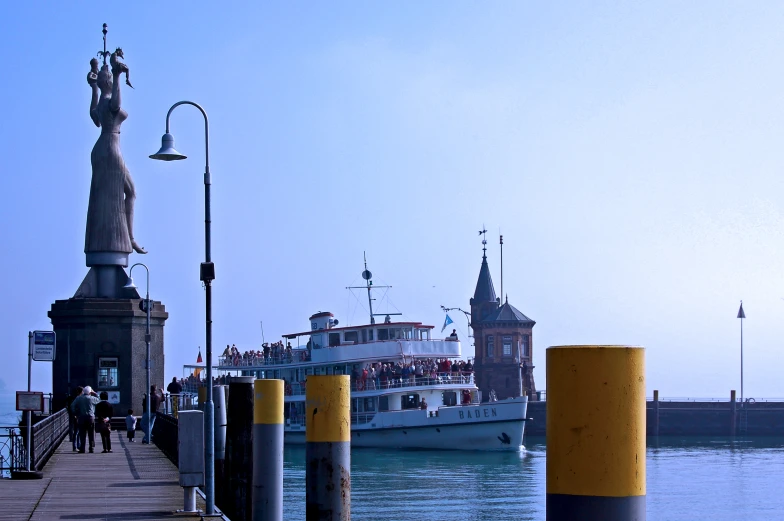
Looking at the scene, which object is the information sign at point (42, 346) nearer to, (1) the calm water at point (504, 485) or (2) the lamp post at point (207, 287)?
(2) the lamp post at point (207, 287)

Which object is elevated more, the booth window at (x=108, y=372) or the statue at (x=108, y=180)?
the statue at (x=108, y=180)

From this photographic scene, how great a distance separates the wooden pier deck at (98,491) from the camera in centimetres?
1284

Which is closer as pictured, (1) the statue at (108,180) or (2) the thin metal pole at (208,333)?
(2) the thin metal pole at (208,333)

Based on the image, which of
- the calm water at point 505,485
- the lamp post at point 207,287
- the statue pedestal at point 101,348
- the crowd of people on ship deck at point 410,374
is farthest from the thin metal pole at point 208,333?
the crowd of people on ship deck at point 410,374

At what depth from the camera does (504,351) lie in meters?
82.6

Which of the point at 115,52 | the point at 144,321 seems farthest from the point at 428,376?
the point at 115,52

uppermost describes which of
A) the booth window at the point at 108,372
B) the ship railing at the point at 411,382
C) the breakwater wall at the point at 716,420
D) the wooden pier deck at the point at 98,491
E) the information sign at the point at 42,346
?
the information sign at the point at 42,346

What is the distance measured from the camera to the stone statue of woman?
37.5m

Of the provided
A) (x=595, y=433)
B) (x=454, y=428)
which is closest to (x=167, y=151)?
(x=595, y=433)

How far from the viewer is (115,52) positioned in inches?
1499

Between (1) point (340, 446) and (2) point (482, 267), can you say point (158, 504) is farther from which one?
(2) point (482, 267)

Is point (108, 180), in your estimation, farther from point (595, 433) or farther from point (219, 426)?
point (595, 433)

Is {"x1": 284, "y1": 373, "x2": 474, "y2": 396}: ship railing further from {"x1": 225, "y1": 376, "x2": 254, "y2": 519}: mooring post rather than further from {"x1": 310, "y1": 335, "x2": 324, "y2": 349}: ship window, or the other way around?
{"x1": 225, "y1": 376, "x2": 254, "y2": 519}: mooring post

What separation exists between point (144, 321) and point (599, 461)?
3489 centimetres
